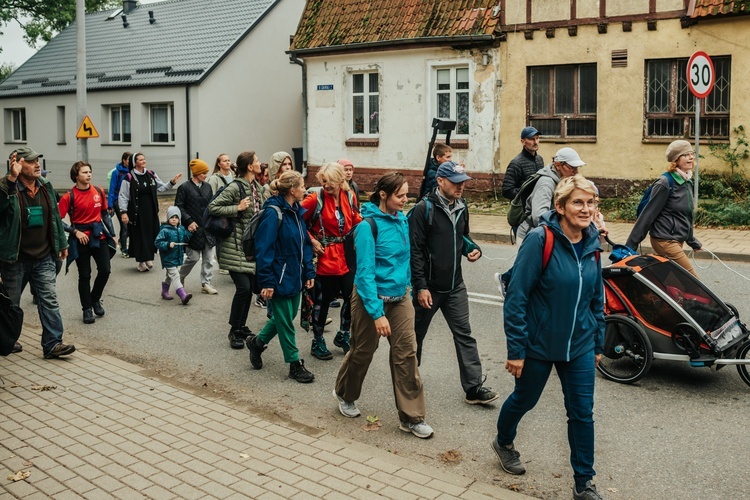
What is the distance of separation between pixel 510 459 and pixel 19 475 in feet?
9.84

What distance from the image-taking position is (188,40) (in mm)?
32062

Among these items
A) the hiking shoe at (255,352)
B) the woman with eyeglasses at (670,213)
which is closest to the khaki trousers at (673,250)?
the woman with eyeglasses at (670,213)

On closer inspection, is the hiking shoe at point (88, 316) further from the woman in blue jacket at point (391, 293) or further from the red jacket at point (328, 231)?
the woman in blue jacket at point (391, 293)

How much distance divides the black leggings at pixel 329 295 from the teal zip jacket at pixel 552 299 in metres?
3.28

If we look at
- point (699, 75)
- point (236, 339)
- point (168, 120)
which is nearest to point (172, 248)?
point (236, 339)

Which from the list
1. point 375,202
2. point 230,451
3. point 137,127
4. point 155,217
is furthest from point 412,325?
point 137,127

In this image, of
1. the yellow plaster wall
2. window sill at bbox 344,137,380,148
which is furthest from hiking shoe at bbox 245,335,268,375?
window sill at bbox 344,137,380,148

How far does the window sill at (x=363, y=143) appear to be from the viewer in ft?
80.7

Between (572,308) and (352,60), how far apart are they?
68.7 feet

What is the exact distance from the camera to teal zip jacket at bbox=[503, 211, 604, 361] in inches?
191

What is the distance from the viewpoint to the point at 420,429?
236 inches

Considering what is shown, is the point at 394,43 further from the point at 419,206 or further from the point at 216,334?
the point at 419,206

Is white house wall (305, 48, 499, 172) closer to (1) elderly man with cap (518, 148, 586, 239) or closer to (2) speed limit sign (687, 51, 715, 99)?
(2) speed limit sign (687, 51, 715, 99)

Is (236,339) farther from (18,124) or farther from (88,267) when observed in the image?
(18,124)
